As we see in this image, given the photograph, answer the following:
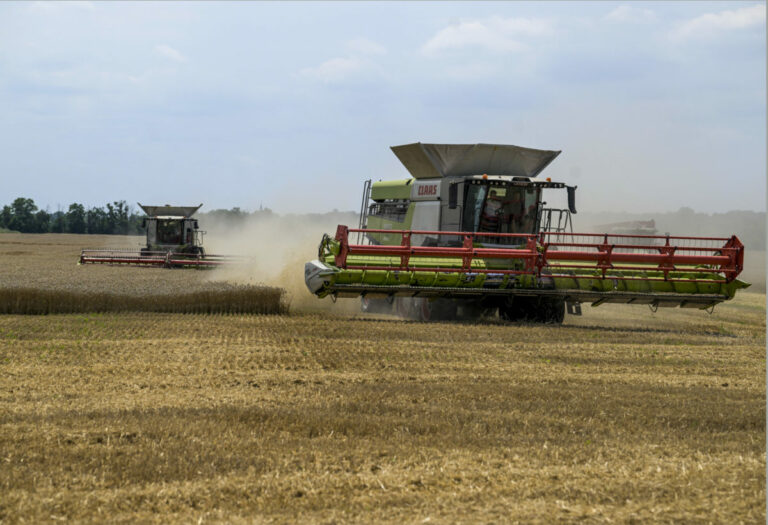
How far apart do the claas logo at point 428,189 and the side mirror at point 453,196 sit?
0.78 meters

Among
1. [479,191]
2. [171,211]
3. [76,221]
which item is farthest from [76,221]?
[479,191]

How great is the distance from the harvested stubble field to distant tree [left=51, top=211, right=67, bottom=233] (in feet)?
290

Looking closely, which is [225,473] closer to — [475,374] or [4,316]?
[475,374]

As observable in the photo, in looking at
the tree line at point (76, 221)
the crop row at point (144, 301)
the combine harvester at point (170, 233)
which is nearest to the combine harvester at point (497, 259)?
the crop row at point (144, 301)

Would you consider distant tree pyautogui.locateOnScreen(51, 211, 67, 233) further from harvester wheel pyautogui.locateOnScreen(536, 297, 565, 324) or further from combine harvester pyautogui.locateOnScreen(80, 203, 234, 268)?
harvester wheel pyautogui.locateOnScreen(536, 297, 565, 324)

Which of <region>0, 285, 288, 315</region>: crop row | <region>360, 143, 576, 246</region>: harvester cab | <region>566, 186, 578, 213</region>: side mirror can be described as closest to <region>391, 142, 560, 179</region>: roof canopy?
<region>360, 143, 576, 246</region>: harvester cab

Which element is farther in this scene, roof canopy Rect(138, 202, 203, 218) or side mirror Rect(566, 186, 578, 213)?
roof canopy Rect(138, 202, 203, 218)

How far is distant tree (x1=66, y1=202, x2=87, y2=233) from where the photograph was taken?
92.4 m

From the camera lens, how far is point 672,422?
6.29 meters

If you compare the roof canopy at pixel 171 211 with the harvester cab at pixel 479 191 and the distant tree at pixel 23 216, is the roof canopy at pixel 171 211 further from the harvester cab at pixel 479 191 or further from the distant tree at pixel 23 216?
the distant tree at pixel 23 216

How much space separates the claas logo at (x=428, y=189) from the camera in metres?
14.8

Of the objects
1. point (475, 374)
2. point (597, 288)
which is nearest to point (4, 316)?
point (475, 374)

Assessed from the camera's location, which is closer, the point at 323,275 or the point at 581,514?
the point at 581,514

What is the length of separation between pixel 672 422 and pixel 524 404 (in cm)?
115
